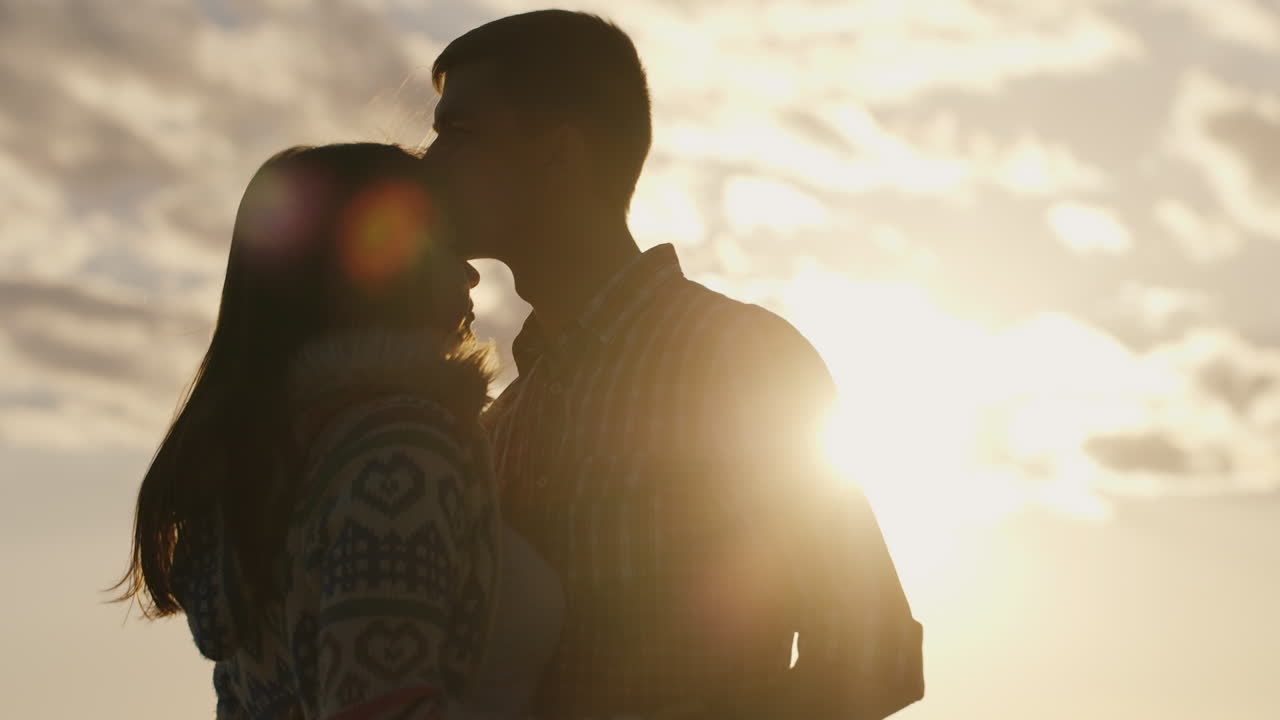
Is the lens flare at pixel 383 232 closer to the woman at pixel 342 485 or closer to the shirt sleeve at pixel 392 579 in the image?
the woman at pixel 342 485

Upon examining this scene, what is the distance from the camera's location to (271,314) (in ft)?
13.2

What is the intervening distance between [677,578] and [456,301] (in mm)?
1736

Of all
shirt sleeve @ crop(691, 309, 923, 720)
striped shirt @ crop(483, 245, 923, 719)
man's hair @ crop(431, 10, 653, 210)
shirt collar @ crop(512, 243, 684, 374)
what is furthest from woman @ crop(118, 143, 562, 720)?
man's hair @ crop(431, 10, 653, 210)

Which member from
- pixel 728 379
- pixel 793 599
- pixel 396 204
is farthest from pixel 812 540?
pixel 396 204

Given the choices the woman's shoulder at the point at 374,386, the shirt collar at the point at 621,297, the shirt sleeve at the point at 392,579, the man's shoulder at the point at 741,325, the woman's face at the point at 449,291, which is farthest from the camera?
the shirt collar at the point at 621,297

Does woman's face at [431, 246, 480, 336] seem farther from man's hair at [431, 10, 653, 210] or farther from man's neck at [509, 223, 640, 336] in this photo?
man's hair at [431, 10, 653, 210]

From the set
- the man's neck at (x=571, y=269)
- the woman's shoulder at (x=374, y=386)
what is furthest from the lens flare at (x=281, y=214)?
the man's neck at (x=571, y=269)

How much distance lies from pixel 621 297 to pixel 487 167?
1.00 metres

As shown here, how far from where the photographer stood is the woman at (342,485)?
358 centimetres

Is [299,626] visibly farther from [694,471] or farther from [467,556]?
[694,471]

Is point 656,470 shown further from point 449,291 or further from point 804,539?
point 449,291

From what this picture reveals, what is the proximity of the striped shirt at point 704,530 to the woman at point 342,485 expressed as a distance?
3.44ft

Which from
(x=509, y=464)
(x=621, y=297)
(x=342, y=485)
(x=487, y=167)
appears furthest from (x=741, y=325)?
(x=342, y=485)

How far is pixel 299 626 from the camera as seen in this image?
3711 millimetres
